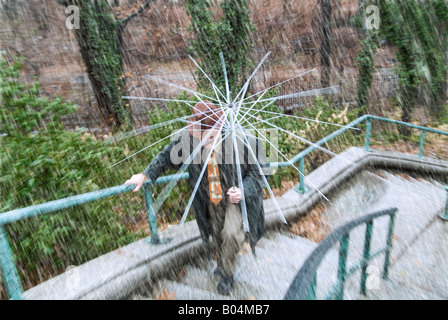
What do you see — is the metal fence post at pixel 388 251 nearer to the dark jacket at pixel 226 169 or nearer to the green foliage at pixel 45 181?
the dark jacket at pixel 226 169

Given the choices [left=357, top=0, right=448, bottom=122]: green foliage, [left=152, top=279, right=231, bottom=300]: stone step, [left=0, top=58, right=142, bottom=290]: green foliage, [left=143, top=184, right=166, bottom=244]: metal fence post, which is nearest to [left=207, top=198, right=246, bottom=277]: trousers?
[left=152, top=279, right=231, bottom=300]: stone step

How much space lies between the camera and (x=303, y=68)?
19.9m

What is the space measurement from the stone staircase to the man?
1.32ft

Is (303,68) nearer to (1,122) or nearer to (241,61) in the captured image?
(241,61)

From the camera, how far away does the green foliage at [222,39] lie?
10.0 metres

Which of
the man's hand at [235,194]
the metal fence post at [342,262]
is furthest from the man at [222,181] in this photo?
the metal fence post at [342,262]

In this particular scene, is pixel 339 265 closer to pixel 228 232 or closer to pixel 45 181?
pixel 228 232

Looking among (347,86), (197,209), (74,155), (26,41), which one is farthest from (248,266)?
(26,41)

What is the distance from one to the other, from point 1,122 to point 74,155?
857 millimetres

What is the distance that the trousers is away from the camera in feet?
10.7

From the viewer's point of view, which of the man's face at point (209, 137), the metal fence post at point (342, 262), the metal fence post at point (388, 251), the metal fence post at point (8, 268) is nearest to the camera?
the metal fence post at point (8, 268)

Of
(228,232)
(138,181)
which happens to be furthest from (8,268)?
(228,232)

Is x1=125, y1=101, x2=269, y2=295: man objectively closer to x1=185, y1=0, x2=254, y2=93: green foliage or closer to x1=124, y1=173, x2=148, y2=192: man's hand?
x1=124, y1=173, x2=148, y2=192: man's hand
